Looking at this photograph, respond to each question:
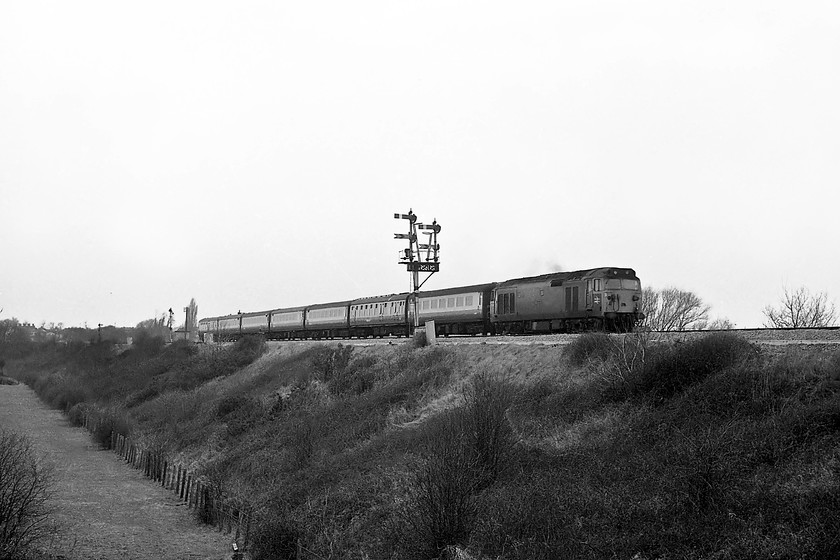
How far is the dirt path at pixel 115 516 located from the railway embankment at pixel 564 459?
1.49 meters

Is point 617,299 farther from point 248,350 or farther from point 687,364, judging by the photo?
point 248,350

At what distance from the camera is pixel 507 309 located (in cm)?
3234

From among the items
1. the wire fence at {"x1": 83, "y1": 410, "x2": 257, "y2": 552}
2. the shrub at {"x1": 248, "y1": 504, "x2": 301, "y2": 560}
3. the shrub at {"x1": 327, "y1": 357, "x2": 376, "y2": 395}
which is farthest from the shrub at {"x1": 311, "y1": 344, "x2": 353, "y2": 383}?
the shrub at {"x1": 248, "y1": 504, "x2": 301, "y2": 560}

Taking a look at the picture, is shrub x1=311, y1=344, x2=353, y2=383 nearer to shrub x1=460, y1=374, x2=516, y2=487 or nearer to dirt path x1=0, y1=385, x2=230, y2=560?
dirt path x1=0, y1=385, x2=230, y2=560

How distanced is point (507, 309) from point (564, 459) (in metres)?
16.9

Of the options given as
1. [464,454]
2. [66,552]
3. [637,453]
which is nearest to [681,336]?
[637,453]

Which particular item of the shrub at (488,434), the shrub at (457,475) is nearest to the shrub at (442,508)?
the shrub at (457,475)

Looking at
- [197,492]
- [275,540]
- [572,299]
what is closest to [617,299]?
[572,299]

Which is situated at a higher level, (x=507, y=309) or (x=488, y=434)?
(x=507, y=309)

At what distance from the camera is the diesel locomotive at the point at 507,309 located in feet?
87.8

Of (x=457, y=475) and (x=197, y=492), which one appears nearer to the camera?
(x=457, y=475)

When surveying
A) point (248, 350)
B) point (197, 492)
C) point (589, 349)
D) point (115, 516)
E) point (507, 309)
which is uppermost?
point (507, 309)

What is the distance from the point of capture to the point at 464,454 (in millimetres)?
14609

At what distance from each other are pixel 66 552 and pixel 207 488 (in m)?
5.27
